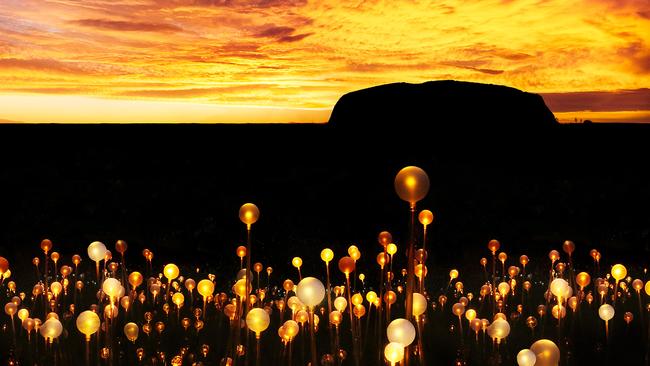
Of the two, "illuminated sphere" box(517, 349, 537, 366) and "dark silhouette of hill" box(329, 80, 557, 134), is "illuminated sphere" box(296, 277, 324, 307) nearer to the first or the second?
"illuminated sphere" box(517, 349, 537, 366)

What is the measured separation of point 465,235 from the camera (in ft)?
61.0

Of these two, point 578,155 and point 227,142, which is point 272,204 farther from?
point 227,142

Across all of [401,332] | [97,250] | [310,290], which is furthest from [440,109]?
[401,332]

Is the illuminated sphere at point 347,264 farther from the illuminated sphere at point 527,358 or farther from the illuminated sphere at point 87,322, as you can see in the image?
the illuminated sphere at point 527,358

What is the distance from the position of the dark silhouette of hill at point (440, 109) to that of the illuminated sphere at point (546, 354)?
83.6 meters

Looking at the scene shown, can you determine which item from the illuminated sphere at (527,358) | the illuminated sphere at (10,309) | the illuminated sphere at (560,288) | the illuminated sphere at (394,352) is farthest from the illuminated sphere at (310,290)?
the illuminated sphere at (10,309)

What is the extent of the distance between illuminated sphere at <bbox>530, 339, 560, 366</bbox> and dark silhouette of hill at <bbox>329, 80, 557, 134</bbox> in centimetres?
8357

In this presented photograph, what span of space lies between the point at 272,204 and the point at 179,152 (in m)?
70.2

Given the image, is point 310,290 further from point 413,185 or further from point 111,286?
point 111,286

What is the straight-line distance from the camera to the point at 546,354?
4137 millimetres

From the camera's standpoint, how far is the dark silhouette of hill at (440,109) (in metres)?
92.3

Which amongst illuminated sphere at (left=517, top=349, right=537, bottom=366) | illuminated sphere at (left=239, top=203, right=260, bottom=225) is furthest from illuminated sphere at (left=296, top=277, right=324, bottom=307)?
illuminated sphere at (left=517, top=349, right=537, bottom=366)

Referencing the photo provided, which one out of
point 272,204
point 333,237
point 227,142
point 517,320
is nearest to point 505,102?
point 227,142

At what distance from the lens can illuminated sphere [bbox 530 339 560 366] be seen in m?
4.13
